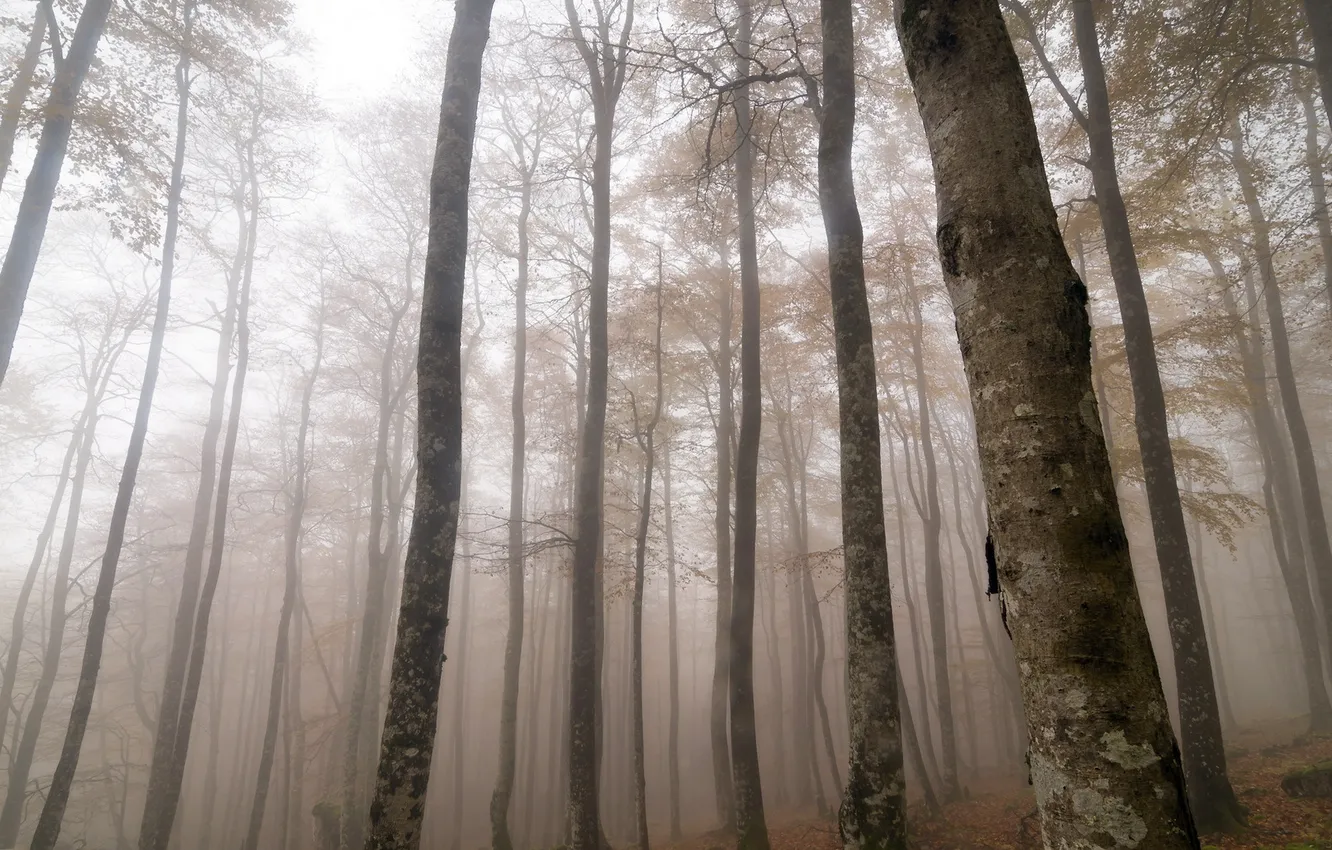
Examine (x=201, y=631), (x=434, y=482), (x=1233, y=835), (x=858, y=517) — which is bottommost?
(x=1233, y=835)

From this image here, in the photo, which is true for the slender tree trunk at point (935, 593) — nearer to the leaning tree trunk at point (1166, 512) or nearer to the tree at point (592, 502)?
the leaning tree trunk at point (1166, 512)

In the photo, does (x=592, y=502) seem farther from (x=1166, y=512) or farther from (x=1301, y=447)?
(x=1301, y=447)

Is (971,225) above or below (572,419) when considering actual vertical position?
below

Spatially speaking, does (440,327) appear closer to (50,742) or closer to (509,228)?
(509,228)

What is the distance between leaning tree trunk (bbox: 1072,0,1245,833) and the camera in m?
6.54

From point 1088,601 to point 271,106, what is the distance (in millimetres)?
18437

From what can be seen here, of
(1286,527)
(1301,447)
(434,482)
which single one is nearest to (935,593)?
(1301,447)

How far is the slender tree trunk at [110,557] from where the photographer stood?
9234mm

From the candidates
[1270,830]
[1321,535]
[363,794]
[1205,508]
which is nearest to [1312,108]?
[1321,535]

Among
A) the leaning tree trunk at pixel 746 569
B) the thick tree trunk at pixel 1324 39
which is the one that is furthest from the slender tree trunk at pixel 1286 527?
the leaning tree trunk at pixel 746 569

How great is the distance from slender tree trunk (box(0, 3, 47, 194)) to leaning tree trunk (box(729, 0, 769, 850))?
926cm

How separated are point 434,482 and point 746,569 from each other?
479 cm

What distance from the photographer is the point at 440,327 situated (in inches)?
207

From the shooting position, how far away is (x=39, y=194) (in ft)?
24.8
